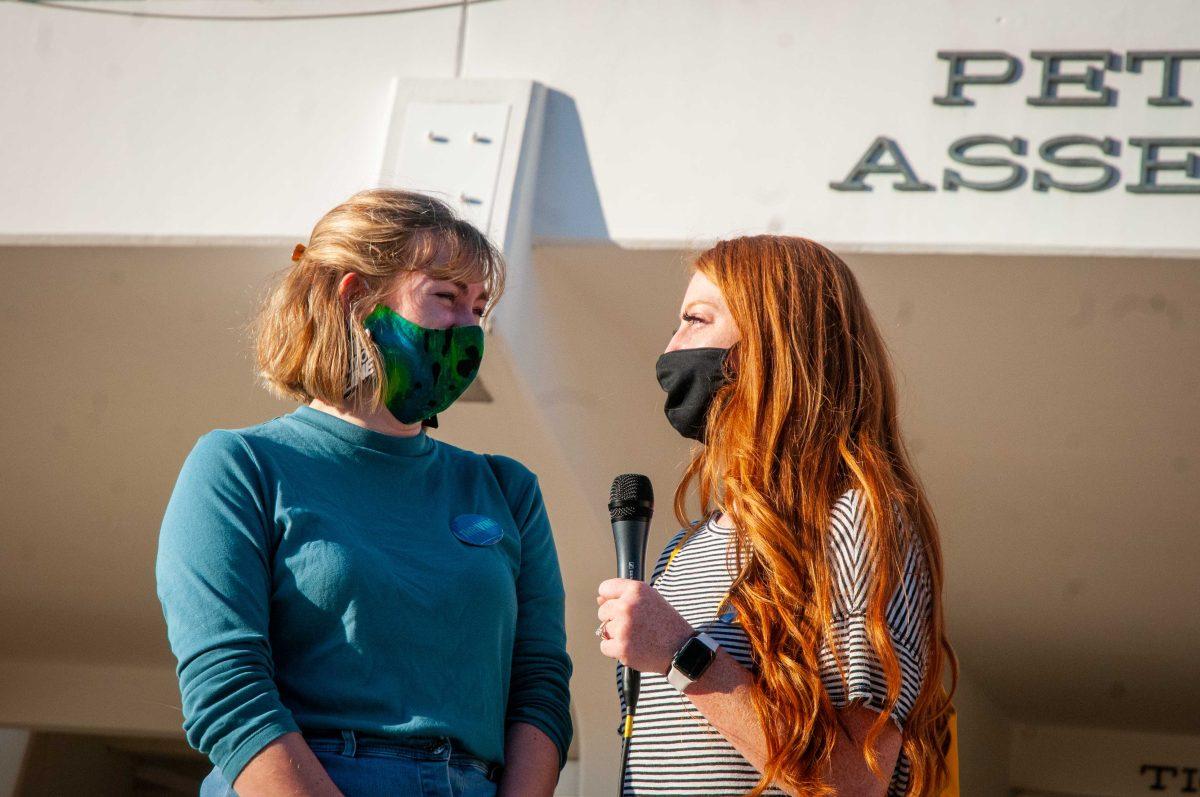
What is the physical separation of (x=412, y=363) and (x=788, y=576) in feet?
2.43

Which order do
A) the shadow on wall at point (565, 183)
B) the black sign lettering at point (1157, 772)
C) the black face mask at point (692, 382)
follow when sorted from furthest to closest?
the black sign lettering at point (1157, 772), the shadow on wall at point (565, 183), the black face mask at point (692, 382)

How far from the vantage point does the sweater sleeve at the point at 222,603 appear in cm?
192

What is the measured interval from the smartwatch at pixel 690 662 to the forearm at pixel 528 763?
298mm

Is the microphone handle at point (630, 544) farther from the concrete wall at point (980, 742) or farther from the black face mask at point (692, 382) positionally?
the concrete wall at point (980, 742)

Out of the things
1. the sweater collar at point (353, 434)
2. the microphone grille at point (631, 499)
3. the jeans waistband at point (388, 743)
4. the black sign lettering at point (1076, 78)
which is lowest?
the jeans waistband at point (388, 743)

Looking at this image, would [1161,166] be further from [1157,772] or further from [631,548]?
[1157,772]

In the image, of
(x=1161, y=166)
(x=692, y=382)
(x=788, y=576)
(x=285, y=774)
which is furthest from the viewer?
(x=1161, y=166)

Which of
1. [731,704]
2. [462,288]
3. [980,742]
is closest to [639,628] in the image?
[731,704]

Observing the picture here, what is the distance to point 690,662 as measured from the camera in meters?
2.04

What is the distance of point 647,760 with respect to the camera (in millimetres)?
2236

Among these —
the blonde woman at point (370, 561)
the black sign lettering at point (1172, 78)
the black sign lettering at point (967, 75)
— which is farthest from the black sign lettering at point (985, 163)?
the blonde woman at point (370, 561)

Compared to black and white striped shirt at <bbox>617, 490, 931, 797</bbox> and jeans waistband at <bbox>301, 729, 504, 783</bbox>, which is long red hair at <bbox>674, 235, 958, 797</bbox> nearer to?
black and white striped shirt at <bbox>617, 490, 931, 797</bbox>

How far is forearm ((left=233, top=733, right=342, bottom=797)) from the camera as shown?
1891 mm

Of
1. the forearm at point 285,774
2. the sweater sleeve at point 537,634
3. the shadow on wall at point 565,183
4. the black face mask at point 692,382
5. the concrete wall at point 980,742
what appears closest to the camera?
the forearm at point 285,774
